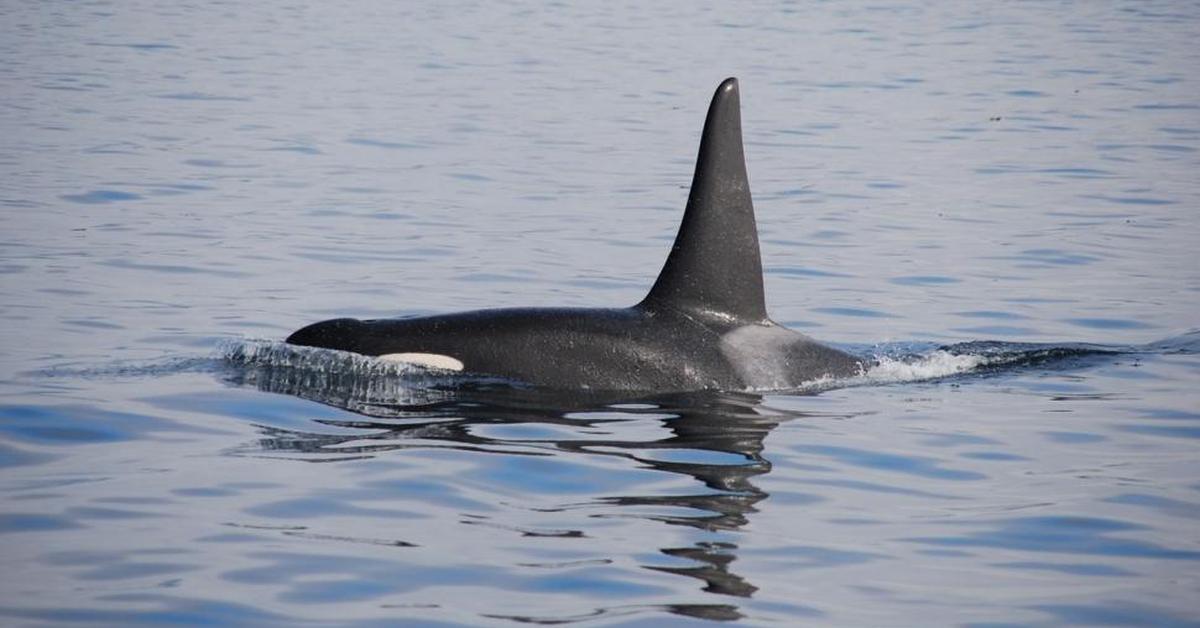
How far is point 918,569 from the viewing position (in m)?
7.56

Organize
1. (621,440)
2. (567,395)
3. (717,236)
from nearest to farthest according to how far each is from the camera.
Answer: (621,440) → (567,395) → (717,236)

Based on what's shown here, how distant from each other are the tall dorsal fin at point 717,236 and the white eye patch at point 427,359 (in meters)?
1.32

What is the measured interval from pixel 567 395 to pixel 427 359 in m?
0.93

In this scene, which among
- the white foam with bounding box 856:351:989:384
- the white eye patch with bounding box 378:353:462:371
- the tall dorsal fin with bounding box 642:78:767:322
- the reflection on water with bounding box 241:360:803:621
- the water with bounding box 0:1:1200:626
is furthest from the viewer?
the white foam with bounding box 856:351:989:384

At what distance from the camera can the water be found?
23.8 feet

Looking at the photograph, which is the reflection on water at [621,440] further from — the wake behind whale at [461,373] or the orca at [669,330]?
the orca at [669,330]

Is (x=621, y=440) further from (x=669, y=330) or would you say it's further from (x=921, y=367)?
(x=921, y=367)

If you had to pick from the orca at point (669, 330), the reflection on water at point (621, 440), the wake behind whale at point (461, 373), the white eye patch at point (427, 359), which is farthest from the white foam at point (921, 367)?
the white eye patch at point (427, 359)

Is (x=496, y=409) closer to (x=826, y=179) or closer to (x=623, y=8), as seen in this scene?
(x=826, y=179)

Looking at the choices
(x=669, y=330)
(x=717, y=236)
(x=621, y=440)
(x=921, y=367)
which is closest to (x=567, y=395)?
(x=669, y=330)

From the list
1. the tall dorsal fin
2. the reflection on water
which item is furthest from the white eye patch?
the tall dorsal fin

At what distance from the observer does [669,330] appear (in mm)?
11148

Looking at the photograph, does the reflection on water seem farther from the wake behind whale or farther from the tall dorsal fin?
the tall dorsal fin

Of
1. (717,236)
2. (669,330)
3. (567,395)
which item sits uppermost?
(717,236)
